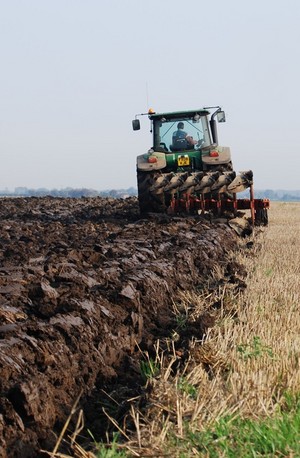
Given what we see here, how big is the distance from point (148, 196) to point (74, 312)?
991cm

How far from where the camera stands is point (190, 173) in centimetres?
1566

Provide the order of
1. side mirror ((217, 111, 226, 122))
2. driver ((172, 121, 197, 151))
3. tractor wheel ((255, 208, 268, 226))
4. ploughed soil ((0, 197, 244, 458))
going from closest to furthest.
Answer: ploughed soil ((0, 197, 244, 458)) < side mirror ((217, 111, 226, 122)) < driver ((172, 121, 197, 151)) < tractor wheel ((255, 208, 268, 226))

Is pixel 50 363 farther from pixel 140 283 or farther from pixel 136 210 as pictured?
pixel 136 210

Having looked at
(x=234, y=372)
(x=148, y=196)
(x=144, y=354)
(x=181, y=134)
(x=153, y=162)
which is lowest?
(x=144, y=354)

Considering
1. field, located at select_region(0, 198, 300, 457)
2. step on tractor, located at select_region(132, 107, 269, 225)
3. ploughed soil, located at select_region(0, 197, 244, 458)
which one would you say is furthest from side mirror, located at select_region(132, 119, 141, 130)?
field, located at select_region(0, 198, 300, 457)

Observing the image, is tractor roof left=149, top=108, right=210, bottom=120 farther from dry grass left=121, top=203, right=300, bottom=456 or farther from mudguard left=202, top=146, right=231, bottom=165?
dry grass left=121, top=203, right=300, bottom=456

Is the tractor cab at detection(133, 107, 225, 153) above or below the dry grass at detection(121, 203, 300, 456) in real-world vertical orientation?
above

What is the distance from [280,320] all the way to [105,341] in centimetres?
139

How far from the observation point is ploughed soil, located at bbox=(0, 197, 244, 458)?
4461 mm

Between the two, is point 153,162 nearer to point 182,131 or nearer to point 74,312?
point 182,131

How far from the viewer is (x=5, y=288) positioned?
6.58 m

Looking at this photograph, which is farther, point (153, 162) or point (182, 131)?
point (182, 131)

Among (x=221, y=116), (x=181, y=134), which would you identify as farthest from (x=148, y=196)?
(x=221, y=116)

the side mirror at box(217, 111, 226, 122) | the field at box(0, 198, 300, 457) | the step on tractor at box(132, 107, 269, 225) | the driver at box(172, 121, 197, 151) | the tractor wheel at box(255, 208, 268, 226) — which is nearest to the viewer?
the field at box(0, 198, 300, 457)
